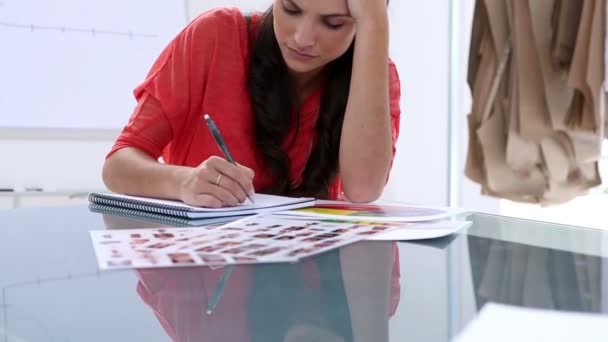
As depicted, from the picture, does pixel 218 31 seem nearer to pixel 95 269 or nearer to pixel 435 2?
pixel 95 269

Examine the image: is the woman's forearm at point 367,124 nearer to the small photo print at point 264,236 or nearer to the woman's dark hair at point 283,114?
the woman's dark hair at point 283,114

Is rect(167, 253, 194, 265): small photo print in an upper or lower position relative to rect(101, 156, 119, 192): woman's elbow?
upper

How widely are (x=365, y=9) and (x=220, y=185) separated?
1.56 ft

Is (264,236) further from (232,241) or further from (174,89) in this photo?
(174,89)

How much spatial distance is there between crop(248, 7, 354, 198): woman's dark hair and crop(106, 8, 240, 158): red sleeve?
0.09 m

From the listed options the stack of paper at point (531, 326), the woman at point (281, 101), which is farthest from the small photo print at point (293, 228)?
the woman at point (281, 101)

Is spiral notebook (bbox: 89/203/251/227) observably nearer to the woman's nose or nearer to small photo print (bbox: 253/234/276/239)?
small photo print (bbox: 253/234/276/239)

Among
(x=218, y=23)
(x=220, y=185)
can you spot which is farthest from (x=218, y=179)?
(x=218, y=23)

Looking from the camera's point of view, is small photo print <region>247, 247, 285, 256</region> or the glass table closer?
the glass table

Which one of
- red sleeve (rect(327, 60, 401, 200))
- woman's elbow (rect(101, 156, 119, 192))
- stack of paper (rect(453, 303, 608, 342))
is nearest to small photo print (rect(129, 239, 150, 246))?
stack of paper (rect(453, 303, 608, 342))

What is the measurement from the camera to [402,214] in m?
0.93

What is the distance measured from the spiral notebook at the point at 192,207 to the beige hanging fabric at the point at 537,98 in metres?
0.91

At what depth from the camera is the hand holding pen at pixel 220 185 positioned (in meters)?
0.94

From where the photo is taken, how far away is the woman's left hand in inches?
48.0
